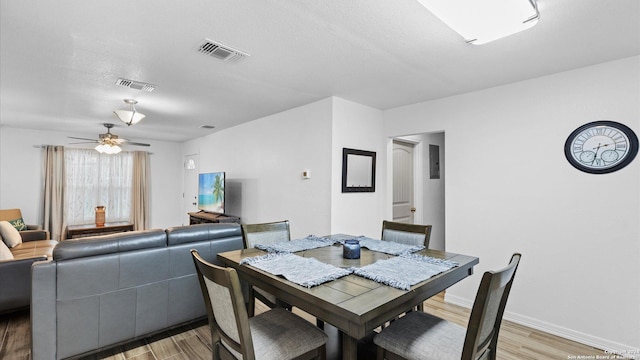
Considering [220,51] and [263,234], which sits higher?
[220,51]

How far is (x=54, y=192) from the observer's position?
562cm

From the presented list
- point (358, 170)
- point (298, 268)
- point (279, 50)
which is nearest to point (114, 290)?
point (298, 268)

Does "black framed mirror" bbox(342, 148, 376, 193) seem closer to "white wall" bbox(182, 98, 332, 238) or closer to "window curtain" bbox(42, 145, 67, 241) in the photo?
"white wall" bbox(182, 98, 332, 238)

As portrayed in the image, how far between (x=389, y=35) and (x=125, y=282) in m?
2.69

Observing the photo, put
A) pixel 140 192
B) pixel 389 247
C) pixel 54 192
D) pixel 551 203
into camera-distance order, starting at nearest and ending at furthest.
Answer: pixel 389 247 → pixel 551 203 → pixel 54 192 → pixel 140 192

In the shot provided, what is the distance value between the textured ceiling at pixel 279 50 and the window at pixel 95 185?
258 centimetres

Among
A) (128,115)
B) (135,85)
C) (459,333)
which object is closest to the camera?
(459,333)

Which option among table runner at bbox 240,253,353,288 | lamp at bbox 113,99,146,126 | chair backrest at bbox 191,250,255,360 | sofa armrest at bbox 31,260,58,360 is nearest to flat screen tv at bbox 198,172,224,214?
lamp at bbox 113,99,146,126

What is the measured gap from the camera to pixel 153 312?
233 cm

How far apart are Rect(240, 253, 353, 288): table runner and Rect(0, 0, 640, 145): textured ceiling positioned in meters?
1.53

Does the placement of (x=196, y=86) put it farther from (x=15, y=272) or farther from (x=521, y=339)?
(x=521, y=339)

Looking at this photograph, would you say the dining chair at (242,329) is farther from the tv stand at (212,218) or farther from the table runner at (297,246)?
the tv stand at (212,218)

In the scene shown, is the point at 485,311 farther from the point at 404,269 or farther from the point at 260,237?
the point at 260,237

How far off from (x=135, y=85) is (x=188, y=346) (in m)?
2.62
